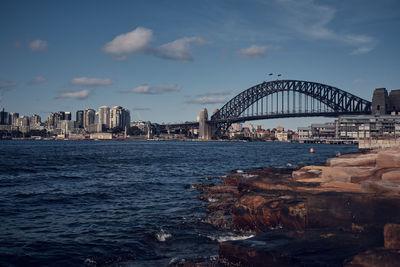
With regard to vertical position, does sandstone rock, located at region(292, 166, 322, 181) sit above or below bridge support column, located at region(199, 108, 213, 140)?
below

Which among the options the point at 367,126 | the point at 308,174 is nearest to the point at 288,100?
the point at 367,126

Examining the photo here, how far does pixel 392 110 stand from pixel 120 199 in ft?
429

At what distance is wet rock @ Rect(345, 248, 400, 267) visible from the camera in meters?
4.82

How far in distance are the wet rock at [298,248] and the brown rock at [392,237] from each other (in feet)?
1.63

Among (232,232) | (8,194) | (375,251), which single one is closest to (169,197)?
(232,232)

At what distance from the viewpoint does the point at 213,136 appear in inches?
6919

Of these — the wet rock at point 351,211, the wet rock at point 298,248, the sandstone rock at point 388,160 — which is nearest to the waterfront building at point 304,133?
the sandstone rock at point 388,160

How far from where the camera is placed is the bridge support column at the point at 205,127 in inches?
6762

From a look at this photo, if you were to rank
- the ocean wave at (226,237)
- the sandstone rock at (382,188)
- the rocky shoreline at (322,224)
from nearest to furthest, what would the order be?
1. the rocky shoreline at (322,224)
2. the sandstone rock at (382,188)
3. the ocean wave at (226,237)

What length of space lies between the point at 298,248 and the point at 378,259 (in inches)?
56.2

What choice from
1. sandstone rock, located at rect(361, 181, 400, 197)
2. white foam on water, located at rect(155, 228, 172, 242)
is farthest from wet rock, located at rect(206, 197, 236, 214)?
sandstone rock, located at rect(361, 181, 400, 197)

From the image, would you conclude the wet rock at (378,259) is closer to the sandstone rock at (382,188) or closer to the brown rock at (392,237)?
the brown rock at (392,237)

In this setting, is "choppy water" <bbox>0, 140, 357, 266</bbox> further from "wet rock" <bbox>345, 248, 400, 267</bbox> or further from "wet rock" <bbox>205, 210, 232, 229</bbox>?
"wet rock" <bbox>345, 248, 400, 267</bbox>

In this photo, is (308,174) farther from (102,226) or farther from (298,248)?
(298,248)
